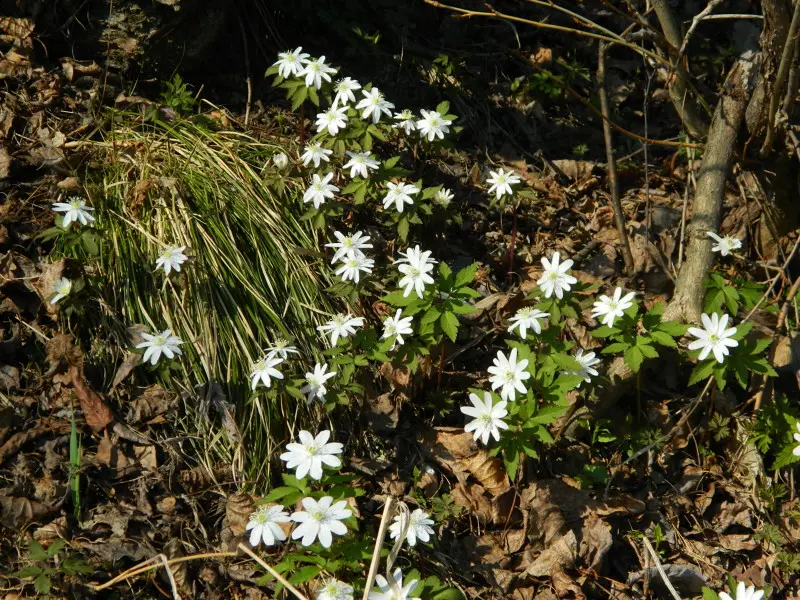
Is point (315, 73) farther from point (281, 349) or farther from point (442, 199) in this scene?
point (281, 349)

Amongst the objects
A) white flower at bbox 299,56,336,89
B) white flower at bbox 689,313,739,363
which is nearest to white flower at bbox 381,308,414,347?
white flower at bbox 689,313,739,363

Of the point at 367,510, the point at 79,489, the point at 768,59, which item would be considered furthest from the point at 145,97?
the point at 768,59

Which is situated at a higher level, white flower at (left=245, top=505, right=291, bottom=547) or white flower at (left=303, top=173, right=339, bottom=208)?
white flower at (left=303, top=173, right=339, bottom=208)

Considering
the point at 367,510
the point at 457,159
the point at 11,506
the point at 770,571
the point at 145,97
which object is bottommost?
the point at 770,571

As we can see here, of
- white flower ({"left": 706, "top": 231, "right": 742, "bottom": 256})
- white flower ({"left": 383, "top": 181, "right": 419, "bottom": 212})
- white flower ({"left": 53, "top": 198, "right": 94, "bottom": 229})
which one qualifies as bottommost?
white flower ({"left": 706, "top": 231, "right": 742, "bottom": 256})

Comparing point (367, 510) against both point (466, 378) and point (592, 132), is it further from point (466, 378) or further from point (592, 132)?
point (592, 132)

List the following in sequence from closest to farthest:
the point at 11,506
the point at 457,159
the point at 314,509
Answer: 1. the point at 314,509
2. the point at 11,506
3. the point at 457,159

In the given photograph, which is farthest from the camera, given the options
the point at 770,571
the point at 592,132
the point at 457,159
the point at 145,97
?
the point at 592,132

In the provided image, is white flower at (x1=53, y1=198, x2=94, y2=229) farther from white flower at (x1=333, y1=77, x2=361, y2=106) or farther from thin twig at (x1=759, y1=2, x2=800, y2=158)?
thin twig at (x1=759, y1=2, x2=800, y2=158)
